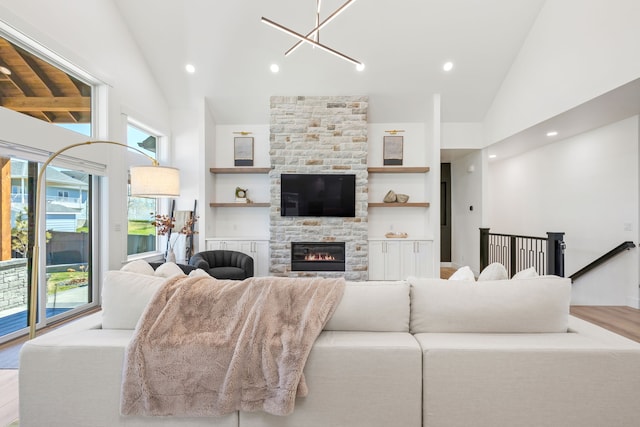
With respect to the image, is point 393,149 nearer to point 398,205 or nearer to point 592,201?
point 398,205

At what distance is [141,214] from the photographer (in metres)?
5.12

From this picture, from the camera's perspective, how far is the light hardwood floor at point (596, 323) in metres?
1.92

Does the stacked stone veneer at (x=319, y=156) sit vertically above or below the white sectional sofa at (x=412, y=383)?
above

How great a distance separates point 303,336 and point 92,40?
4628 millimetres

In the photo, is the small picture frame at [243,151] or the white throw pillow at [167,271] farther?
the small picture frame at [243,151]

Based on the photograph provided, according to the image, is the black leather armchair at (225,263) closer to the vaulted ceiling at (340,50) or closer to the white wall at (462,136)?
the vaulted ceiling at (340,50)

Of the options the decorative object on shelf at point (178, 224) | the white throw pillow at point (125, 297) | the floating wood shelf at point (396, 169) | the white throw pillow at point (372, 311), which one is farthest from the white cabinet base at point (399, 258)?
the white throw pillow at point (125, 297)

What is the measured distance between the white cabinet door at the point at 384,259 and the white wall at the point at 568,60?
261 cm

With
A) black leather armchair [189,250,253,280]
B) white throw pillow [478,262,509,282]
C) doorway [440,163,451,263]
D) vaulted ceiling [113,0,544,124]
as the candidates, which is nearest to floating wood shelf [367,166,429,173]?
vaulted ceiling [113,0,544,124]

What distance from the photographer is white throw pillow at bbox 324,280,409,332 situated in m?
1.60

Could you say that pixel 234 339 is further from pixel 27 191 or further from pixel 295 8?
pixel 295 8

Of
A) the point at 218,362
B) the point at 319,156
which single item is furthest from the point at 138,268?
the point at 319,156

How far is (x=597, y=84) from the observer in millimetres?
3324

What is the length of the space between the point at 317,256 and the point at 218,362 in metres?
4.08
